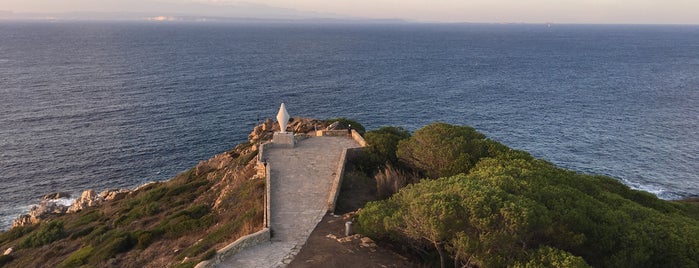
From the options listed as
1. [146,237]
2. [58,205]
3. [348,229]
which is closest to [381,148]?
[348,229]

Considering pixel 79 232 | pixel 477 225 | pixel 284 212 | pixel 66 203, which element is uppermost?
pixel 477 225

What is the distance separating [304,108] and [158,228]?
54860 mm

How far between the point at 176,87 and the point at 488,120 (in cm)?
6084

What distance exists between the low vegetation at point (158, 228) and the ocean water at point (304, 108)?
15.3 metres

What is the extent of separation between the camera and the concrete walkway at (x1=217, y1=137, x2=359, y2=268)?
1992 cm

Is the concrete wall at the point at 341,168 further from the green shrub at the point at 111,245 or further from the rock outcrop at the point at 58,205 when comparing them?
the rock outcrop at the point at 58,205

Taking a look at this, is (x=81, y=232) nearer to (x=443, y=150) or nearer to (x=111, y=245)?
(x=111, y=245)

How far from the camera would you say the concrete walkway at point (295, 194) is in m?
19.9

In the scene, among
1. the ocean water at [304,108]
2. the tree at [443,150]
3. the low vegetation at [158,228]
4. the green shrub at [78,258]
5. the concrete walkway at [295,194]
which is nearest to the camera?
the concrete walkway at [295,194]

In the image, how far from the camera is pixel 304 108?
3216 inches

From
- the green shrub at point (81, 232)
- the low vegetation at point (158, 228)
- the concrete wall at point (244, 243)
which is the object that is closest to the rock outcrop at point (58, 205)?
the low vegetation at point (158, 228)

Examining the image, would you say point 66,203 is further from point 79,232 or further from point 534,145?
point 534,145

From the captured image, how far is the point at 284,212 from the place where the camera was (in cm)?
2398

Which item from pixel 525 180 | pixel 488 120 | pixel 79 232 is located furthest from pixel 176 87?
pixel 525 180
